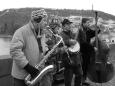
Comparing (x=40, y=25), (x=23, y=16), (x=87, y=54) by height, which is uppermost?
(x=40, y=25)

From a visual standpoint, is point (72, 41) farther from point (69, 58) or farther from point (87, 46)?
point (87, 46)

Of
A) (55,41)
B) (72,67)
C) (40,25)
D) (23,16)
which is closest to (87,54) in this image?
(72,67)

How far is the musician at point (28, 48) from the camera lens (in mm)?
3633

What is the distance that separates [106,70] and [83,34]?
1.00 metres

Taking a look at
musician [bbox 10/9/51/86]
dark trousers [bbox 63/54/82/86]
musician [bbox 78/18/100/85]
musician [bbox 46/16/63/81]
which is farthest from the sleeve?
musician [bbox 78/18/100/85]

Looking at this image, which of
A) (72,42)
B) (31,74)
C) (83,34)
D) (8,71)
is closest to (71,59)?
(72,42)

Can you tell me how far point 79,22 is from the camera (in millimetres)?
6609

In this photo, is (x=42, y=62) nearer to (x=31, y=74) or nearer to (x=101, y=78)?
(x=31, y=74)

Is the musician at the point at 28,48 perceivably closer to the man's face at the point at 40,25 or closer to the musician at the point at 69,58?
the man's face at the point at 40,25

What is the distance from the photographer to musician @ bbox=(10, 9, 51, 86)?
11.9ft

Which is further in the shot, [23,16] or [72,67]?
[23,16]

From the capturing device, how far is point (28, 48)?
3.78 metres

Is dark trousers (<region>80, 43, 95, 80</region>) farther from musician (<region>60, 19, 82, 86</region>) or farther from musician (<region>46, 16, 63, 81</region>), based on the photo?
musician (<region>60, 19, 82, 86</region>)

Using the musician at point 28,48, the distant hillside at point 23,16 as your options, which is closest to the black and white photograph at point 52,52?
the musician at point 28,48
